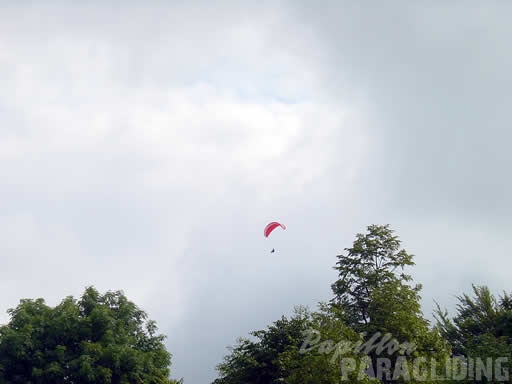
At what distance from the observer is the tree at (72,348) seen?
55.9 metres

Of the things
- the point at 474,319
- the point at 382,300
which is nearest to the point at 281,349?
the point at 382,300

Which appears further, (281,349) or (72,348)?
(72,348)

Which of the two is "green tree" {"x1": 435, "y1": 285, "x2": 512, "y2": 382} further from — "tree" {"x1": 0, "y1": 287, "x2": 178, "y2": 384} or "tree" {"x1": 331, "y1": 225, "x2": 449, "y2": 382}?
"tree" {"x1": 0, "y1": 287, "x2": 178, "y2": 384}

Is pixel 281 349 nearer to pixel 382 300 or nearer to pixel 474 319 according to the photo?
pixel 382 300

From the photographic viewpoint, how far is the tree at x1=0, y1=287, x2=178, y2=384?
183ft

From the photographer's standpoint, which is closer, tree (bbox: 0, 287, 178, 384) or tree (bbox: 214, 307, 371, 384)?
tree (bbox: 214, 307, 371, 384)

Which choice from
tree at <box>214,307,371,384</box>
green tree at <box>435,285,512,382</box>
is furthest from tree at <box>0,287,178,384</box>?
green tree at <box>435,285,512,382</box>

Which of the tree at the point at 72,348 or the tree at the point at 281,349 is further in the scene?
the tree at the point at 72,348

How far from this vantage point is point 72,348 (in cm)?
5919

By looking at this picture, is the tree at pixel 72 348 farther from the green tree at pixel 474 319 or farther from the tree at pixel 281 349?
the green tree at pixel 474 319

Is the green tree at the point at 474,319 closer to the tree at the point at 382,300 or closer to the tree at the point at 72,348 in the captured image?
the tree at the point at 382,300

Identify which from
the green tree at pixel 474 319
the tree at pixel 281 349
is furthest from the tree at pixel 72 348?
the green tree at pixel 474 319

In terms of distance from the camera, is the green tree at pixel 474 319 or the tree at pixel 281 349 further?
the green tree at pixel 474 319

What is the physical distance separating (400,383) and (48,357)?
3334 centimetres
